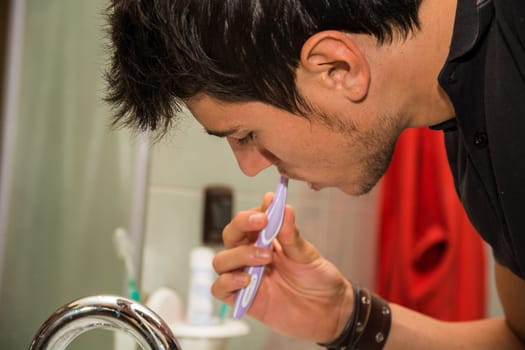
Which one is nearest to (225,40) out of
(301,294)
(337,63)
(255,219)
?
(337,63)

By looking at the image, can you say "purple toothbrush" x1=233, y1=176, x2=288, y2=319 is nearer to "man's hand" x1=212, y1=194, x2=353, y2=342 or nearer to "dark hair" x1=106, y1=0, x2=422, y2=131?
"man's hand" x1=212, y1=194, x2=353, y2=342

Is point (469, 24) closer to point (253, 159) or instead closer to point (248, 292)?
point (253, 159)

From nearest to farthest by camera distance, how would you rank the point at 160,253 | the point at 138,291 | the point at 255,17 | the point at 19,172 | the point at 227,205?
the point at 255,17
the point at 19,172
the point at 138,291
the point at 160,253
the point at 227,205

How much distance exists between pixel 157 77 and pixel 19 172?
0.20 metres

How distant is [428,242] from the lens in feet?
4.76

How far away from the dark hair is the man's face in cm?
2

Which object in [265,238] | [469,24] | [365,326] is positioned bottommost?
[365,326]

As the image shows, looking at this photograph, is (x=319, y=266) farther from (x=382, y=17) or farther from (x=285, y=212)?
(x=382, y=17)

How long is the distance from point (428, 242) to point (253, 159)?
2.75 ft

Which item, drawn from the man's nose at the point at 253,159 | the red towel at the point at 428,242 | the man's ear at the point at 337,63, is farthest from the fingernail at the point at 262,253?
the red towel at the point at 428,242

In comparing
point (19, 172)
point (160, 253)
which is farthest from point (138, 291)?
point (19, 172)

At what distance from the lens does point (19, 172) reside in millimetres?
715

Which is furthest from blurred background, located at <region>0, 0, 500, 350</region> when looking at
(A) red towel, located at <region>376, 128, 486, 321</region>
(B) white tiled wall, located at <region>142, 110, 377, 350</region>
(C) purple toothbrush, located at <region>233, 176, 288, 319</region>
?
(A) red towel, located at <region>376, 128, 486, 321</region>

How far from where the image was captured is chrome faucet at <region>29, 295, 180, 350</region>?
53 centimetres
